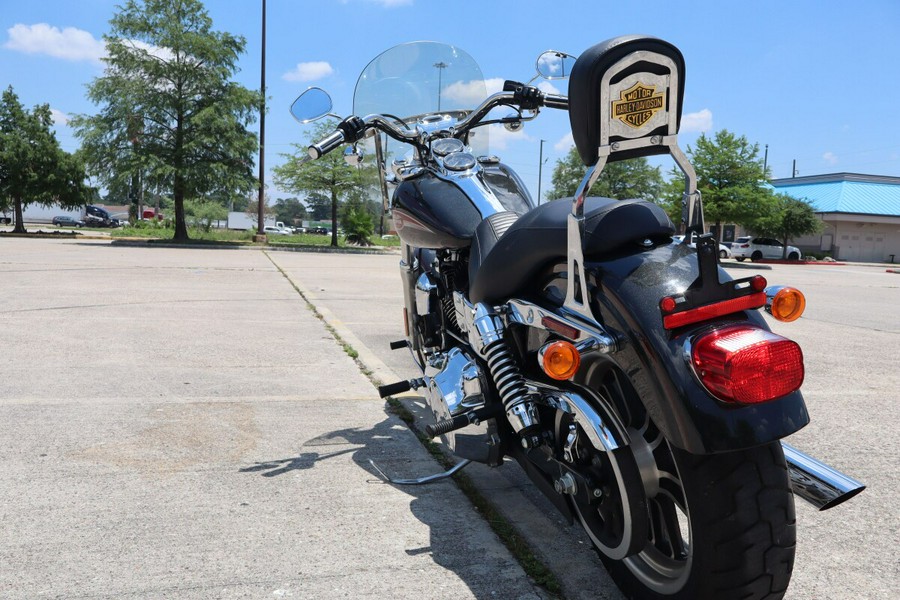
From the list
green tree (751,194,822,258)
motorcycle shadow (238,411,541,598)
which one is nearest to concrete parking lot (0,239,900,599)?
motorcycle shadow (238,411,541,598)

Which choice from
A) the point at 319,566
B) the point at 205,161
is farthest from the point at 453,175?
the point at 205,161

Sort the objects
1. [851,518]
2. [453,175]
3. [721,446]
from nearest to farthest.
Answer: [721,446] < [851,518] < [453,175]

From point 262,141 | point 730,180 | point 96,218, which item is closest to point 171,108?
point 262,141

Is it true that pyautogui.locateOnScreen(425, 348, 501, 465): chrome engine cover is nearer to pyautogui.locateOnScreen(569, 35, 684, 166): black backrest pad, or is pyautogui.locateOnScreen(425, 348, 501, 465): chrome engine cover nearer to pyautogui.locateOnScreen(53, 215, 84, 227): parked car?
pyautogui.locateOnScreen(569, 35, 684, 166): black backrest pad

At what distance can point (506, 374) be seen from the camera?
2396mm

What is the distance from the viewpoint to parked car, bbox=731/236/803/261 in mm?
41625

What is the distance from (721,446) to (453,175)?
1.88 metres

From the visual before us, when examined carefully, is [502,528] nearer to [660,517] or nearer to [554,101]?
[660,517]

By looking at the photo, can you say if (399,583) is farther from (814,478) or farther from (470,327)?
(814,478)

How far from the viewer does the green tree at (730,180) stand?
3419 centimetres

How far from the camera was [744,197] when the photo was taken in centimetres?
Result: 3403

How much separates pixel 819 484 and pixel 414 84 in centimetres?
306

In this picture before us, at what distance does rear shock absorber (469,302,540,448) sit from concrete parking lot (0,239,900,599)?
1.70 ft

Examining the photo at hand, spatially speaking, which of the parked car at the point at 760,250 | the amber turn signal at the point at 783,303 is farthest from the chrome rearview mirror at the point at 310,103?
the parked car at the point at 760,250
